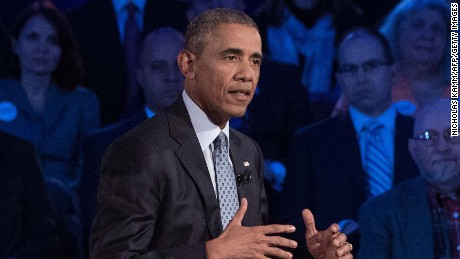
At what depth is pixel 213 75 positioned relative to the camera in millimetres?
2135

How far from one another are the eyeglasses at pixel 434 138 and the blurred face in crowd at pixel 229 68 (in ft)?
9.23

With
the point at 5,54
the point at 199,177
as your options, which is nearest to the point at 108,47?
the point at 5,54

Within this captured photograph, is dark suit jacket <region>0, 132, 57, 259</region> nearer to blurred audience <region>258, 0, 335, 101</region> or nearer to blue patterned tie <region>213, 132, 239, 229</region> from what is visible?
blurred audience <region>258, 0, 335, 101</region>

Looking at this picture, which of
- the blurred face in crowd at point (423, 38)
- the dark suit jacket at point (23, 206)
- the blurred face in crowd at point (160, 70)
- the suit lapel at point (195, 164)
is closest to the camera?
A: the suit lapel at point (195, 164)

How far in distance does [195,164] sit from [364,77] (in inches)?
121

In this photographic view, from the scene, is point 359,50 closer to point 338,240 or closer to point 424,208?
point 424,208

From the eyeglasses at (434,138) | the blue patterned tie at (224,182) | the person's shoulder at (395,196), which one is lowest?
the person's shoulder at (395,196)

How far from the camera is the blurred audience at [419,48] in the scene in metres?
4.97

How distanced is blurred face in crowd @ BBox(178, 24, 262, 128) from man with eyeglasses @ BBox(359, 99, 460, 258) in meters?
2.68

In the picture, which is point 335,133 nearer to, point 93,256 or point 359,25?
point 359,25

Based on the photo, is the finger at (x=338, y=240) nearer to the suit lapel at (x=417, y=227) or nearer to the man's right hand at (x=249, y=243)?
the man's right hand at (x=249, y=243)

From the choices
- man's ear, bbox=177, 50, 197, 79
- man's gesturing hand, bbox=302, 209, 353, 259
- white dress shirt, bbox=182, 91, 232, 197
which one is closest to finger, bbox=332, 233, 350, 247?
man's gesturing hand, bbox=302, 209, 353, 259

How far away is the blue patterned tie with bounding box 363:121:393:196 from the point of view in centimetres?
484

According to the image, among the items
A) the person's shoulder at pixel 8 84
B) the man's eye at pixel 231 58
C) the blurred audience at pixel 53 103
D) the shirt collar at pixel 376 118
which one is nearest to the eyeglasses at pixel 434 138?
the shirt collar at pixel 376 118
